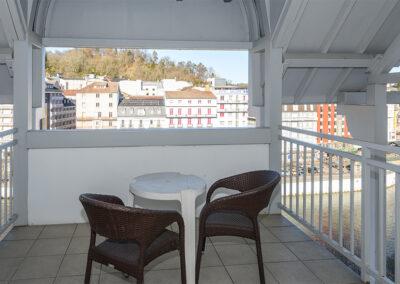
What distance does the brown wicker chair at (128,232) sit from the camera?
7.55ft

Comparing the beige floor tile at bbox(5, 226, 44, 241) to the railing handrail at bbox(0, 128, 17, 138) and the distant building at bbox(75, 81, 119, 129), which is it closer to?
the railing handrail at bbox(0, 128, 17, 138)

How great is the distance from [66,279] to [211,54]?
3.44 metres

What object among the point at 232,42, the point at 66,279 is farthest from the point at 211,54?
the point at 66,279

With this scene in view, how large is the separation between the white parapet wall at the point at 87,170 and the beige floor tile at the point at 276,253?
1112mm

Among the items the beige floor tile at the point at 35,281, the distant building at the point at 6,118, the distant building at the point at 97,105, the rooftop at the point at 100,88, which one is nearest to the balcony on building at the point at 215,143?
the beige floor tile at the point at 35,281

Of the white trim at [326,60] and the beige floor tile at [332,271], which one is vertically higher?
the white trim at [326,60]

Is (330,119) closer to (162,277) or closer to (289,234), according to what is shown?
(289,234)

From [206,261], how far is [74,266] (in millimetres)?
1048

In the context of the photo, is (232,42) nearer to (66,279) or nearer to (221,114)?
(221,114)

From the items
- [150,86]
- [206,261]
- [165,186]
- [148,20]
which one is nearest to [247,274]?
[206,261]

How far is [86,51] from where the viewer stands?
502 centimetres

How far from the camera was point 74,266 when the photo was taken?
3.18 meters

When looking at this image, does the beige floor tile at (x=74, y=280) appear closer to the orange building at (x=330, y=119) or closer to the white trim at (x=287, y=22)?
the white trim at (x=287, y=22)

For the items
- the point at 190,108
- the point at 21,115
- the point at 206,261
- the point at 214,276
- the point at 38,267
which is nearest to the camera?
the point at 214,276
